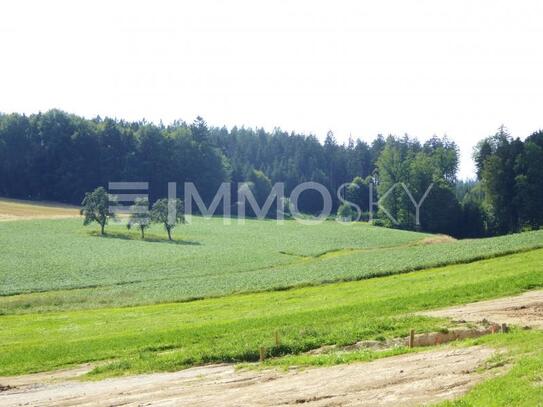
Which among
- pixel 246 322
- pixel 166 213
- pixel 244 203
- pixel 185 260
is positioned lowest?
pixel 185 260

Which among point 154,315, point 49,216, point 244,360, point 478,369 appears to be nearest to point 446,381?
point 478,369

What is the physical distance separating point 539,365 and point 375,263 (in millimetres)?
39812

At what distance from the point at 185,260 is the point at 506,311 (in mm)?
48871

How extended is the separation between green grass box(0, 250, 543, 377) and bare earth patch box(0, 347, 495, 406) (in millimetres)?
2593

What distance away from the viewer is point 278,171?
190m

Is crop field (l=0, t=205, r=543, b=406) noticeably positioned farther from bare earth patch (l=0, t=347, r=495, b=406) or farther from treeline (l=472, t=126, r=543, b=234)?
treeline (l=472, t=126, r=543, b=234)

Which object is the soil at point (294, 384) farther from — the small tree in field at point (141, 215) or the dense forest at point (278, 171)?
the dense forest at point (278, 171)

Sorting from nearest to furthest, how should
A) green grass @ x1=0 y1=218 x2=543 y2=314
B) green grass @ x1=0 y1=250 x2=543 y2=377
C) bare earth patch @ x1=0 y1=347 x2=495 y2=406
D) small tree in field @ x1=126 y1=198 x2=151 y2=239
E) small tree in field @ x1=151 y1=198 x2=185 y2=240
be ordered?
1. bare earth patch @ x1=0 y1=347 x2=495 y2=406
2. green grass @ x1=0 y1=250 x2=543 y2=377
3. green grass @ x1=0 y1=218 x2=543 y2=314
4. small tree in field @ x1=151 y1=198 x2=185 y2=240
5. small tree in field @ x1=126 y1=198 x2=151 y2=239

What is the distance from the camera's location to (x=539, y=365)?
16781 mm

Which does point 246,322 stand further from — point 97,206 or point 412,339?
point 97,206

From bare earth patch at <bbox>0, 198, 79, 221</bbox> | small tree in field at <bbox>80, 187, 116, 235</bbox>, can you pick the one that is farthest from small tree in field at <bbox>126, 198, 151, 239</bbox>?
bare earth patch at <bbox>0, 198, 79, 221</bbox>

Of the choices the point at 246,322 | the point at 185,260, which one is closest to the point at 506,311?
the point at 246,322

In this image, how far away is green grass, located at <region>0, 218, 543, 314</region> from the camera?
51.9 meters

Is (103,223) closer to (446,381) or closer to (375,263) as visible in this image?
(375,263)
